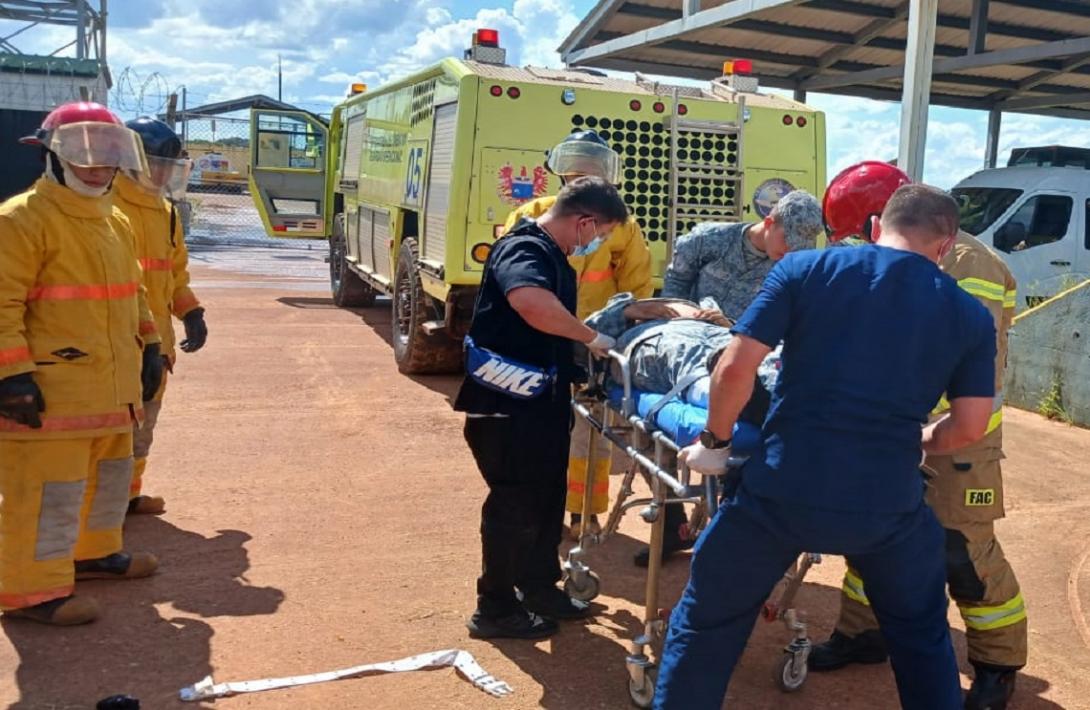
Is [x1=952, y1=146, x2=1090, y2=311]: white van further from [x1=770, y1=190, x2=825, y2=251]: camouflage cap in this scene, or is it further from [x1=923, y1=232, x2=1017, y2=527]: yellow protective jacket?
[x1=923, y1=232, x2=1017, y2=527]: yellow protective jacket

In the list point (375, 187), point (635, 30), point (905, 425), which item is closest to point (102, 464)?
point (905, 425)

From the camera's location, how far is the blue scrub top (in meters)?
2.55

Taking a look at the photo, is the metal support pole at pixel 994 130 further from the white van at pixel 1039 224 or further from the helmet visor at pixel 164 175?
the helmet visor at pixel 164 175

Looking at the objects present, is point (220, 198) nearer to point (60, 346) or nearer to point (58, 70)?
point (58, 70)

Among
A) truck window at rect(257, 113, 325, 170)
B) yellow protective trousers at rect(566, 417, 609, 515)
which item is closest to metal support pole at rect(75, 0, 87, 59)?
truck window at rect(257, 113, 325, 170)

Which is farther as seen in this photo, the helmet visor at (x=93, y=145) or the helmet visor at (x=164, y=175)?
the helmet visor at (x=164, y=175)

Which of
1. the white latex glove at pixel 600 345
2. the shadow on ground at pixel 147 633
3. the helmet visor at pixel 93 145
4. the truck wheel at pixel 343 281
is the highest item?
the helmet visor at pixel 93 145

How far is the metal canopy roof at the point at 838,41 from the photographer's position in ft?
40.4

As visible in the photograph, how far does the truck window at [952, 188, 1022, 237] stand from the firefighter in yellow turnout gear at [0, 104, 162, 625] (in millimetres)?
9722

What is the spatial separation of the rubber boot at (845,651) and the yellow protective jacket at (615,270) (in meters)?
2.11

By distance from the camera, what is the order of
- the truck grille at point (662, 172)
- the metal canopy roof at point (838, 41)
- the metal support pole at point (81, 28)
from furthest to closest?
the metal support pole at point (81, 28) < the metal canopy roof at point (838, 41) < the truck grille at point (662, 172)

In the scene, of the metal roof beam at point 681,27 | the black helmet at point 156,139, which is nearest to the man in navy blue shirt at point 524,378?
the black helmet at point 156,139

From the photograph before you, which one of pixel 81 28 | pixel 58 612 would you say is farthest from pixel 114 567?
pixel 81 28

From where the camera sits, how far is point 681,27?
39.9 ft
